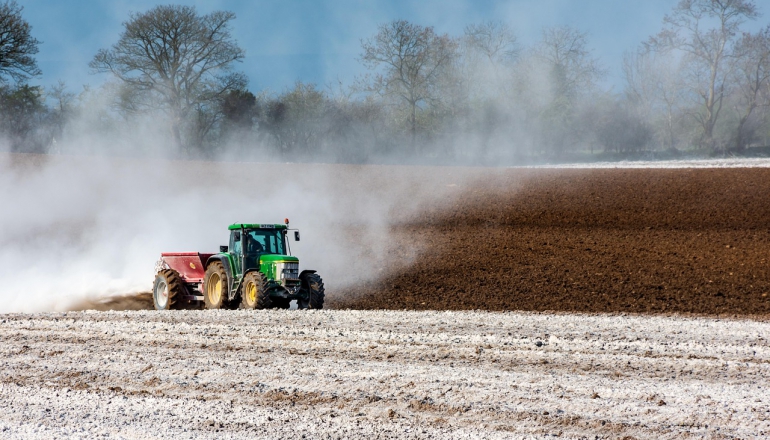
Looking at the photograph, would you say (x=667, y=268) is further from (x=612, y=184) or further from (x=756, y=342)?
(x=612, y=184)

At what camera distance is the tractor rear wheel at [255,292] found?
1502 cm

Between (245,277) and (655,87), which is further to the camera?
(655,87)

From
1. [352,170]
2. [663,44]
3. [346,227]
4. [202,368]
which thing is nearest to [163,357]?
[202,368]

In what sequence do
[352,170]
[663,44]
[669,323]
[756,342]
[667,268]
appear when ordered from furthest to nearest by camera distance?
[663,44] < [352,170] < [667,268] < [669,323] < [756,342]

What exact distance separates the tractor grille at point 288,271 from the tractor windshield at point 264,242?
1066 mm

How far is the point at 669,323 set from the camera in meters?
13.5

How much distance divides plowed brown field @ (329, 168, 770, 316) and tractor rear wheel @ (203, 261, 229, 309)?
306 cm

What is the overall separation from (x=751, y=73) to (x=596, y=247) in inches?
1518

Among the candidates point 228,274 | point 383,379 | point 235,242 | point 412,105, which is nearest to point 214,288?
point 228,274

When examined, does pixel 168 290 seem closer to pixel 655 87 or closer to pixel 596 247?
pixel 596 247

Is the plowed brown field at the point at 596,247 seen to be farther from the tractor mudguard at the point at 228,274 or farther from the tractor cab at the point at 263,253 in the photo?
the tractor mudguard at the point at 228,274

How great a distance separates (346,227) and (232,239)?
10470 mm

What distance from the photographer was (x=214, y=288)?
17.0m

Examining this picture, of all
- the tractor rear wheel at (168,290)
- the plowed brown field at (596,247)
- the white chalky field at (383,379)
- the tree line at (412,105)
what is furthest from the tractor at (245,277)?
the tree line at (412,105)
